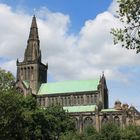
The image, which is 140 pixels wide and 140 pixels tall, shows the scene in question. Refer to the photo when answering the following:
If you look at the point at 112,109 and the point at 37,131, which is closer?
the point at 37,131

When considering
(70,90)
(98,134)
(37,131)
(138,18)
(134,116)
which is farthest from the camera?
(70,90)

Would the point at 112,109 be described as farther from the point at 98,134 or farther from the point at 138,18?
the point at 138,18

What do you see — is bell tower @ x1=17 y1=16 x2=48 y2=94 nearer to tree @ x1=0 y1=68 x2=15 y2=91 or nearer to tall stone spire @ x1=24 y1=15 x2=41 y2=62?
tall stone spire @ x1=24 y1=15 x2=41 y2=62

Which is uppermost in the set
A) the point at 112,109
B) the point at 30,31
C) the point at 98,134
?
the point at 30,31

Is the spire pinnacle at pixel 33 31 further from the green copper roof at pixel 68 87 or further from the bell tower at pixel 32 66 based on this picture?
the green copper roof at pixel 68 87

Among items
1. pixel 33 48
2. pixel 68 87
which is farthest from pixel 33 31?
pixel 68 87

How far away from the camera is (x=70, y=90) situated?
142 m

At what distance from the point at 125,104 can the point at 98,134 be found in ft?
157

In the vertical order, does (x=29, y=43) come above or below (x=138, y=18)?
above

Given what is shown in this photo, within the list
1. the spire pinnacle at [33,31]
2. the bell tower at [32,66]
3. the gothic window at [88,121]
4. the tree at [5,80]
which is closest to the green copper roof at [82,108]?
the gothic window at [88,121]

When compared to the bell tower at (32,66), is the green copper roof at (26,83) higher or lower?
lower

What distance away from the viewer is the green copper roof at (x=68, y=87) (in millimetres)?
140850

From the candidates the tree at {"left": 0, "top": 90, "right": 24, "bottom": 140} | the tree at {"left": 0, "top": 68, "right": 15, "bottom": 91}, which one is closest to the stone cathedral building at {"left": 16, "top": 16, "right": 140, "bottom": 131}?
the tree at {"left": 0, "top": 90, "right": 24, "bottom": 140}

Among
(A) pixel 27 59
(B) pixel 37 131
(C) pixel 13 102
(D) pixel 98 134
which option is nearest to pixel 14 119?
(C) pixel 13 102
